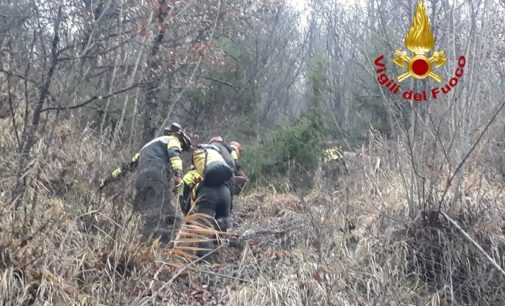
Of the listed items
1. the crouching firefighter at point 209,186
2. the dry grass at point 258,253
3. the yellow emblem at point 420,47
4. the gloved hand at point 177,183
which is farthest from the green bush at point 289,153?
the yellow emblem at point 420,47

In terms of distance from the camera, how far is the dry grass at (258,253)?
18.6ft

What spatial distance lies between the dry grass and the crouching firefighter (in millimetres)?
352

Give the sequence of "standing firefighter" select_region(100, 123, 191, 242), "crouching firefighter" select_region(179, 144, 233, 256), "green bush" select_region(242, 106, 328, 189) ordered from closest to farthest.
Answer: "standing firefighter" select_region(100, 123, 191, 242) → "crouching firefighter" select_region(179, 144, 233, 256) → "green bush" select_region(242, 106, 328, 189)

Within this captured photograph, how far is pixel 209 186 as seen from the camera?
8.16 meters

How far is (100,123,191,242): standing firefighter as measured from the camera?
696 centimetres

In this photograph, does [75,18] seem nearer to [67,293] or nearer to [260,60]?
[67,293]

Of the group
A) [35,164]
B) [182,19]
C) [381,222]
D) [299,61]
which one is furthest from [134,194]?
[299,61]

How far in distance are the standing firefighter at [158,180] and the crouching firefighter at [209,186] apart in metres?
0.25

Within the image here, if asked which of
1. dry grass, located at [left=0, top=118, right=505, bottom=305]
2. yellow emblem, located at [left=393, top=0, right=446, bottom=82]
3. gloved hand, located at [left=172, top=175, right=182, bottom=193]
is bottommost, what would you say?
dry grass, located at [left=0, top=118, right=505, bottom=305]

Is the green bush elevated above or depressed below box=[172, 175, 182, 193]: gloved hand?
below

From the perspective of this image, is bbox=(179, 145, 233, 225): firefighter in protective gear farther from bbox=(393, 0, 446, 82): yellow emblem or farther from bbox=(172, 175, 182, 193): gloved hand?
bbox=(393, 0, 446, 82): yellow emblem

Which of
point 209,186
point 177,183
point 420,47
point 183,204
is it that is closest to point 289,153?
point 183,204

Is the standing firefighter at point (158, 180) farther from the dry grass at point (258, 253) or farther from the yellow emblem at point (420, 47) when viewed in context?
the yellow emblem at point (420, 47)

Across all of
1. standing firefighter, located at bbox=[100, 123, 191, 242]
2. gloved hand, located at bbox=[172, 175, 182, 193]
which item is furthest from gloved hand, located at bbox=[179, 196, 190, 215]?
gloved hand, located at bbox=[172, 175, 182, 193]
